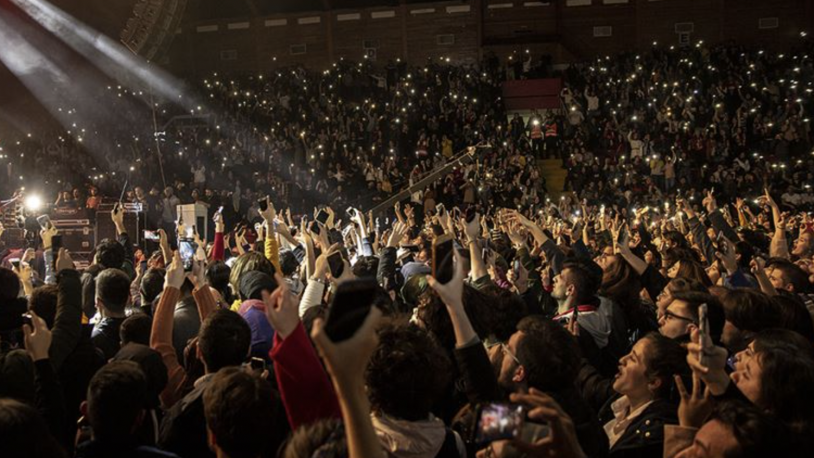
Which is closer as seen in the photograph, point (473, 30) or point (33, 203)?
point (33, 203)

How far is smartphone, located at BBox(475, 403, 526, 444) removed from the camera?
154 centimetres

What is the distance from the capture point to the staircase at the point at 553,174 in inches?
760

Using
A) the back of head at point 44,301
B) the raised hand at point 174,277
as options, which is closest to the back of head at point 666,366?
the raised hand at point 174,277

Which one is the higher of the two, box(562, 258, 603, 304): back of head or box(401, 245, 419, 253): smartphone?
box(401, 245, 419, 253): smartphone

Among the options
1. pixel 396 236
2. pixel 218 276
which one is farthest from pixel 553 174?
pixel 218 276

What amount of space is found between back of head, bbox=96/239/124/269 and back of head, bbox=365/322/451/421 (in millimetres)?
3709

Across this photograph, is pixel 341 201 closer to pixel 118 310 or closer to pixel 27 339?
pixel 118 310

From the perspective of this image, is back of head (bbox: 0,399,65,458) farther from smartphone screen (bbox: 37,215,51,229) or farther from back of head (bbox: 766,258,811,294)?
back of head (bbox: 766,258,811,294)

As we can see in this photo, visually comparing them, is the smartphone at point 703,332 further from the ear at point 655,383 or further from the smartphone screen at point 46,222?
the smartphone screen at point 46,222

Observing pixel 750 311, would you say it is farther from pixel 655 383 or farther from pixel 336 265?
pixel 336 265

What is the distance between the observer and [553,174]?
65.3 ft

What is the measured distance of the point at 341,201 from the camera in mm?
18000

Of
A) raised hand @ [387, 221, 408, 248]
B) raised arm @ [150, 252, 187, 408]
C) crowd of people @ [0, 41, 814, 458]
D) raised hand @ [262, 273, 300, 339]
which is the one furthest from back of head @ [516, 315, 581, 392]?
raised hand @ [387, 221, 408, 248]

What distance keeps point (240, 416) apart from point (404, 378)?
50cm
